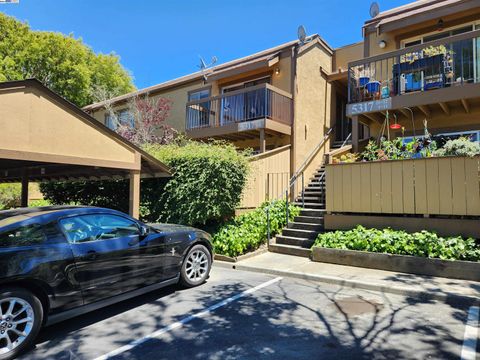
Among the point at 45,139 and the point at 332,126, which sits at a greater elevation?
the point at 332,126

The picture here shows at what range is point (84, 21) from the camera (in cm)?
2403

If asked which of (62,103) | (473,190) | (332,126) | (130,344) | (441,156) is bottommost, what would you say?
(130,344)

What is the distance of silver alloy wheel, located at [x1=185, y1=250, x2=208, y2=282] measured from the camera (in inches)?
232

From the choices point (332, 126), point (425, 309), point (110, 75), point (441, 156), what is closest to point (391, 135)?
point (332, 126)

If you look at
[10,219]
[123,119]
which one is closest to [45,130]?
[10,219]

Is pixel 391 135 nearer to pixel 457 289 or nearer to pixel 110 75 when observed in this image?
pixel 457 289

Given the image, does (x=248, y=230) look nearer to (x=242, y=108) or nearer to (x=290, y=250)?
(x=290, y=250)

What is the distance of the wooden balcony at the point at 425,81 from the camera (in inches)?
355

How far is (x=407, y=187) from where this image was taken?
7512mm

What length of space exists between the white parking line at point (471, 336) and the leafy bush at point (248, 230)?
15.0 ft

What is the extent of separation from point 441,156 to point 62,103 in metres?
7.57

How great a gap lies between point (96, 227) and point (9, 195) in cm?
1537

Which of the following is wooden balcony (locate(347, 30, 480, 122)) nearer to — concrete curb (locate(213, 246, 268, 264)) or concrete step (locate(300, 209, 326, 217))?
concrete step (locate(300, 209, 326, 217))

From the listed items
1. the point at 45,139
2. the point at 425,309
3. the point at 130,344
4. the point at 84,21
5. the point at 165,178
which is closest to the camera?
the point at 130,344
